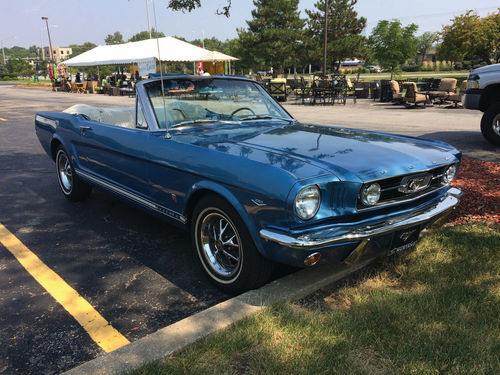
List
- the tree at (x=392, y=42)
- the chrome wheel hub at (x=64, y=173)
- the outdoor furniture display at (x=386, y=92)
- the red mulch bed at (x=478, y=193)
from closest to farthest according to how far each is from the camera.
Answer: the red mulch bed at (x=478, y=193), the chrome wheel hub at (x=64, y=173), the outdoor furniture display at (x=386, y=92), the tree at (x=392, y=42)

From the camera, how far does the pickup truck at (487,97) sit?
7.75m

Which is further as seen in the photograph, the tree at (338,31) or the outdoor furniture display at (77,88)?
the tree at (338,31)

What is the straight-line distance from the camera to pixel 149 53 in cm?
2538

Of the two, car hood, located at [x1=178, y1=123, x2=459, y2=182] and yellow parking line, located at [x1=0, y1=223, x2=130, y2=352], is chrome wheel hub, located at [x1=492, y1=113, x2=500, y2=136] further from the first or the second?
yellow parking line, located at [x1=0, y1=223, x2=130, y2=352]

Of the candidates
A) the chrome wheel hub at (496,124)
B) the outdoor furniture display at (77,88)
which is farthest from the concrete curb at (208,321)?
the outdoor furniture display at (77,88)

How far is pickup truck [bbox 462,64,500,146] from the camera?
25.4ft

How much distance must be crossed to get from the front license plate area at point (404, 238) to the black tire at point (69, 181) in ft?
12.4

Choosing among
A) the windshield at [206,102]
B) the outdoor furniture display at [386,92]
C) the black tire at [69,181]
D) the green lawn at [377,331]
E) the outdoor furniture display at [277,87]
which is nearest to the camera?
the green lawn at [377,331]

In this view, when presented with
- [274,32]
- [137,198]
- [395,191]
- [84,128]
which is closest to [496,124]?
[395,191]

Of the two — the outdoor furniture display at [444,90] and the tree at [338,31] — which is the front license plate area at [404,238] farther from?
the tree at [338,31]

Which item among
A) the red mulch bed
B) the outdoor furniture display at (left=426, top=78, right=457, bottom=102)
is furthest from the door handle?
the outdoor furniture display at (left=426, top=78, right=457, bottom=102)

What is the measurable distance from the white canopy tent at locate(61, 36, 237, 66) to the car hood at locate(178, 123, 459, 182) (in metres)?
20.2

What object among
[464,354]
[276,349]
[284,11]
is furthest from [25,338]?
[284,11]

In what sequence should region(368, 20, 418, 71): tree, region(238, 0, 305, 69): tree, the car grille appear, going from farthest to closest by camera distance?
region(238, 0, 305, 69): tree → region(368, 20, 418, 71): tree → the car grille
